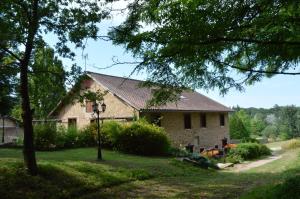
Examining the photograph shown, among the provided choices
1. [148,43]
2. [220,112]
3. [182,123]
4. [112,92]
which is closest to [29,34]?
[148,43]

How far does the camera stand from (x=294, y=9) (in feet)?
13.6

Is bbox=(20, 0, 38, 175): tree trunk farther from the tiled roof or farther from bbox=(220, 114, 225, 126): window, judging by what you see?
bbox=(220, 114, 225, 126): window

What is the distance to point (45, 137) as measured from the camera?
918 inches

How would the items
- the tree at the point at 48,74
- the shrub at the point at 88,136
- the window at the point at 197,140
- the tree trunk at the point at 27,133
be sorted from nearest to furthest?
the tree trunk at the point at 27,133 → the tree at the point at 48,74 → the shrub at the point at 88,136 → the window at the point at 197,140

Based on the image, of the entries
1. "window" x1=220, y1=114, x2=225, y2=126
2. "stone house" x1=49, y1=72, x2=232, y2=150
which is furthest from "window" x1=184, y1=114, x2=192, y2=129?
"window" x1=220, y1=114, x2=225, y2=126

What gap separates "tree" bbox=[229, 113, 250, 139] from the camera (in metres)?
48.1

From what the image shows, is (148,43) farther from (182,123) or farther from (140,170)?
(182,123)

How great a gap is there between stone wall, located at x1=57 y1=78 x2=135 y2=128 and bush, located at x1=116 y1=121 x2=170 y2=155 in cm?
363

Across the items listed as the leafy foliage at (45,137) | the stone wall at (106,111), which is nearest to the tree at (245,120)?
the stone wall at (106,111)

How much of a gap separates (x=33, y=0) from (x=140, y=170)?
829cm

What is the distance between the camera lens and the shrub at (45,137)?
22953mm

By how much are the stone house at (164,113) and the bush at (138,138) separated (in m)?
2.06

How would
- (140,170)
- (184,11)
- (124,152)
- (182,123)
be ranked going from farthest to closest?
(182,123) → (124,152) → (140,170) → (184,11)

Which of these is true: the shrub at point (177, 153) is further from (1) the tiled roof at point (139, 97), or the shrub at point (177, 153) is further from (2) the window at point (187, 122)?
(2) the window at point (187, 122)
